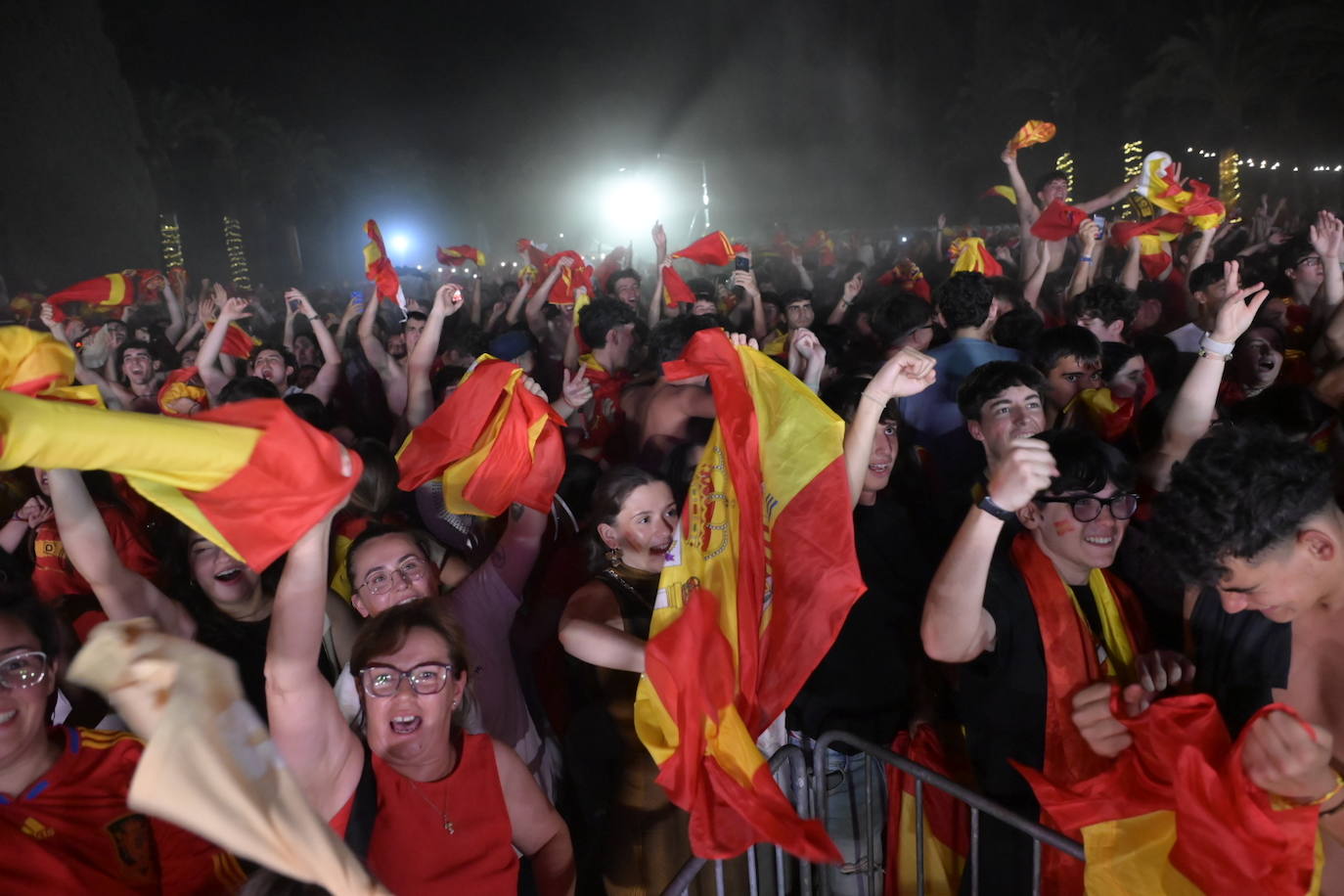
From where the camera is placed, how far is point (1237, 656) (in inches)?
82.8

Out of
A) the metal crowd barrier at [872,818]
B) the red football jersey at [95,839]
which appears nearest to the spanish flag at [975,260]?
the metal crowd barrier at [872,818]

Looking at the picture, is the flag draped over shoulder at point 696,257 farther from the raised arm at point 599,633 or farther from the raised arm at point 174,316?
the raised arm at point 174,316

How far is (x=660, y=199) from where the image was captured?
3944 cm

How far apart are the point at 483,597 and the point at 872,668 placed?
132 centimetres

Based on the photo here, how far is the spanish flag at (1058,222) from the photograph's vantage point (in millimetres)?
6094

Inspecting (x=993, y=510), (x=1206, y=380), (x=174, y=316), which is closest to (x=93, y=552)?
(x=993, y=510)

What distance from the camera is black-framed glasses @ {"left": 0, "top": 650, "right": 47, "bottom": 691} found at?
189cm

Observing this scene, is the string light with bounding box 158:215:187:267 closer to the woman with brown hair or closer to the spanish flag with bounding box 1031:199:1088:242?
the spanish flag with bounding box 1031:199:1088:242

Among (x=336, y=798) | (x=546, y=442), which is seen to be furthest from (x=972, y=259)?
(x=336, y=798)

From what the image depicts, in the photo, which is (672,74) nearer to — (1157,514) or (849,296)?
(849,296)

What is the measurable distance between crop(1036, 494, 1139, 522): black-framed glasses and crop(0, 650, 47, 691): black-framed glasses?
2.48 metres

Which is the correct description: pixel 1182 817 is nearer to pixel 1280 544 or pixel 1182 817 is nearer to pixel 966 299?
pixel 1280 544

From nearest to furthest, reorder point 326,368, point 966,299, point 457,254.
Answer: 1. point 966,299
2. point 326,368
3. point 457,254

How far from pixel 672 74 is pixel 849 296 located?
34296 millimetres
